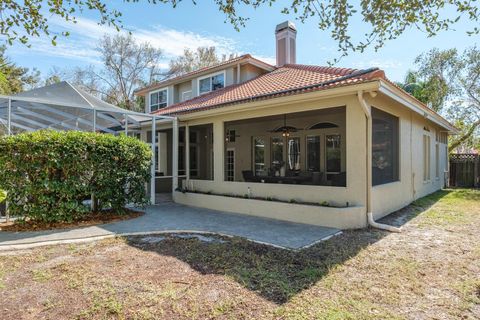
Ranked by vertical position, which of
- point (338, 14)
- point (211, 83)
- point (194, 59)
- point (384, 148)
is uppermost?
point (194, 59)

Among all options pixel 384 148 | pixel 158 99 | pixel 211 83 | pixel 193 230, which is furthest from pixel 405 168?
pixel 158 99

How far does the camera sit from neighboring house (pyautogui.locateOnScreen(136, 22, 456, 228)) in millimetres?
7469

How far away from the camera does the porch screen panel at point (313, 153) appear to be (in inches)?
509

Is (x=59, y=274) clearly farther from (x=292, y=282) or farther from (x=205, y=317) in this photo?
(x=292, y=282)

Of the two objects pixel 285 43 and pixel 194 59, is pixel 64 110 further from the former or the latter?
pixel 194 59

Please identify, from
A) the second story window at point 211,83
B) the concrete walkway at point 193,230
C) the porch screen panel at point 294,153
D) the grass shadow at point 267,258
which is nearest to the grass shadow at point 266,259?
the grass shadow at point 267,258

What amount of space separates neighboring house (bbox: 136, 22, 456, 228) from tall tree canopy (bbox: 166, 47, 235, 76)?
55.1 feet

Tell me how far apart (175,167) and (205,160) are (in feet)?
13.6

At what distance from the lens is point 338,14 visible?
15.8 feet

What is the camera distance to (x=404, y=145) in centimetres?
1014

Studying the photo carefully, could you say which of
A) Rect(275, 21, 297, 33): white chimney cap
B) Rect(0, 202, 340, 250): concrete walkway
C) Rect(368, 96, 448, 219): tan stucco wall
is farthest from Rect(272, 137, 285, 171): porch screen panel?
Rect(275, 21, 297, 33): white chimney cap

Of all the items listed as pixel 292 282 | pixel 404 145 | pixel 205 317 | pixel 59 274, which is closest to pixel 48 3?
pixel 59 274

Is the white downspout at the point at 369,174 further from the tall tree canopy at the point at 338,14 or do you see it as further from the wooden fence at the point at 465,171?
the wooden fence at the point at 465,171

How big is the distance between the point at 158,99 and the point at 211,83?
4655mm
